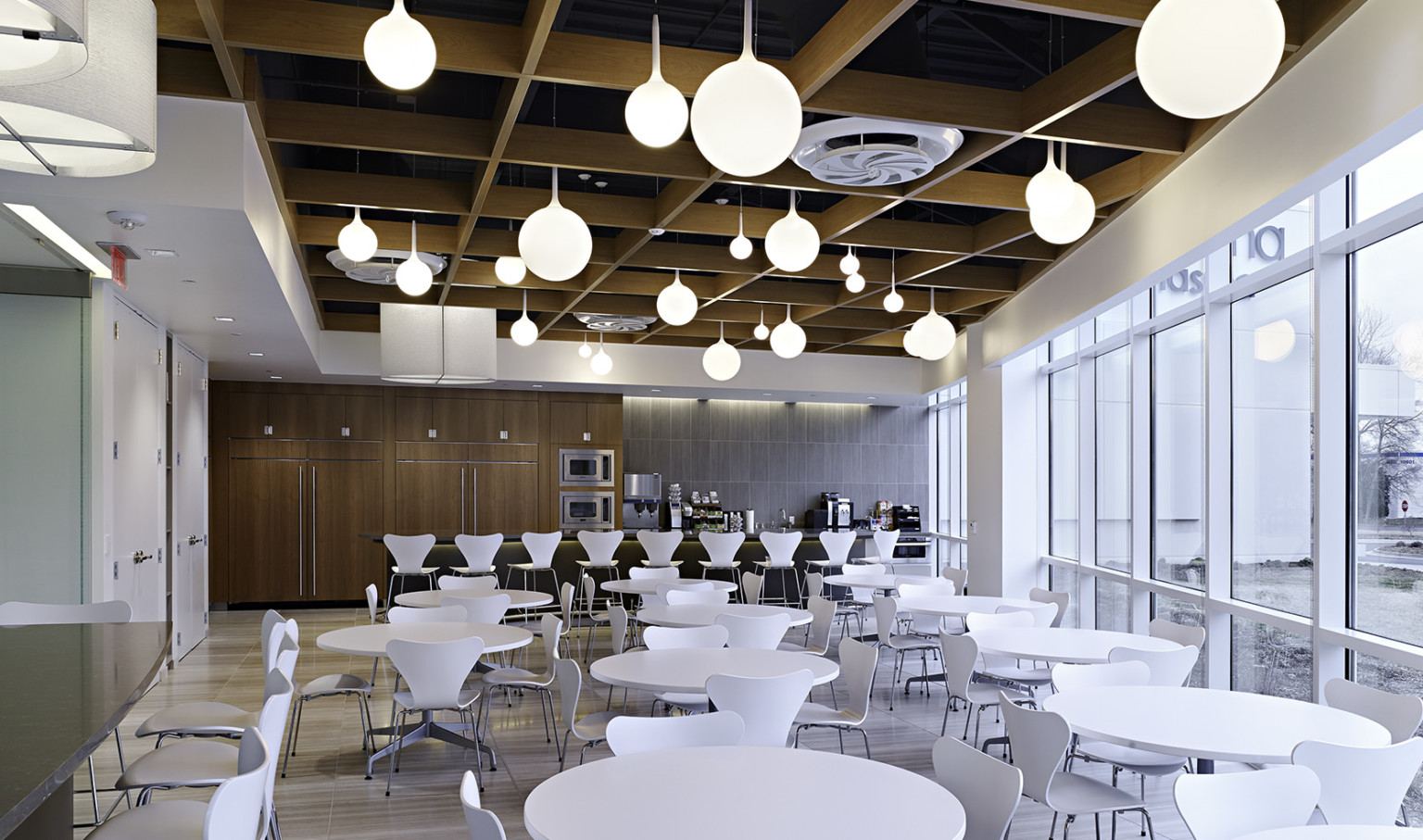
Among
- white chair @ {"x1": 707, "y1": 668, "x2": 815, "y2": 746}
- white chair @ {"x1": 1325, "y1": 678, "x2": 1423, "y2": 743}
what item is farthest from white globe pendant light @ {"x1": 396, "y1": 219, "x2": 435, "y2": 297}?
white chair @ {"x1": 1325, "y1": 678, "x2": 1423, "y2": 743}

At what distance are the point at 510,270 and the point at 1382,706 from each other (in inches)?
218

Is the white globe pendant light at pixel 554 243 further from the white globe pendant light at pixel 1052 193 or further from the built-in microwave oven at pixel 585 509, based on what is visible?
the built-in microwave oven at pixel 585 509

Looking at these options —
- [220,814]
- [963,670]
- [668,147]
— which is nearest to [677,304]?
[668,147]

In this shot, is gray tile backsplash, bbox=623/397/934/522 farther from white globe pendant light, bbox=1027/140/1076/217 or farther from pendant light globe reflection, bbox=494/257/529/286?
white globe pendant light, bbox=1027/140/1076/217

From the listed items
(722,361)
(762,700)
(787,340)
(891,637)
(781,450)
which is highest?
(787,340)

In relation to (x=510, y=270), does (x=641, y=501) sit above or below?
below

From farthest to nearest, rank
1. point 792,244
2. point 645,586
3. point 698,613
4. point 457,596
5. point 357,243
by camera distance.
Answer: point 645,586
point 457,596
point 698,613
point 357,243
point 792,244

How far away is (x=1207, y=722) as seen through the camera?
134 inches

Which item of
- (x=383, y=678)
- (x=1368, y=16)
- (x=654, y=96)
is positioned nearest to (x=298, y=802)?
(x=383, y=678)

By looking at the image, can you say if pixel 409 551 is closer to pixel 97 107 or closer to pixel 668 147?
pixel 668 147

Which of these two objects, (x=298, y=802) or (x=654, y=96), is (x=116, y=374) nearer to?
(x=298, y=802)

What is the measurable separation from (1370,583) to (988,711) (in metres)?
2.63

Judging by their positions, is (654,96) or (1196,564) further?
(1196,564)

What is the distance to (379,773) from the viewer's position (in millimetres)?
5262
